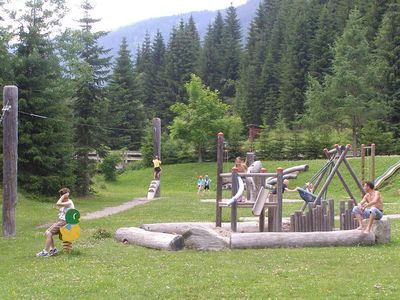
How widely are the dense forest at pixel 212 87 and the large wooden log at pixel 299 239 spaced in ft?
62.3

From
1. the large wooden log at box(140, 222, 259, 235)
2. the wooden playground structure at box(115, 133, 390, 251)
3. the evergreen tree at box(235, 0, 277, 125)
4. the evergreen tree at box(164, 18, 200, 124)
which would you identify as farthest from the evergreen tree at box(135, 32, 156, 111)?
the wooden playground structure at box(115, 133, 390, 251)

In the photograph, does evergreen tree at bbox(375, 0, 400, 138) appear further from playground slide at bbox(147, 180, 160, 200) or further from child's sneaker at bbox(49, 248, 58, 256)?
child's sneaker at bbox(49, 248, 58, 256)

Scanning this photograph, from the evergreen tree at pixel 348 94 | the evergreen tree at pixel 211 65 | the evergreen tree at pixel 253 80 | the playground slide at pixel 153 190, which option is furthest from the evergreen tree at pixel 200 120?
the evergreen tree at pixel 211 65

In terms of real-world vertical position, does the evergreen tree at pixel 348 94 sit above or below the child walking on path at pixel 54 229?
above

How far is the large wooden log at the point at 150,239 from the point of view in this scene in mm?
14055

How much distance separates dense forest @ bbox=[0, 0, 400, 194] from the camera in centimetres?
3150

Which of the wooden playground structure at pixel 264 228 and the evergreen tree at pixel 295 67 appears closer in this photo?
the wooden playground structure at pixel 264 228

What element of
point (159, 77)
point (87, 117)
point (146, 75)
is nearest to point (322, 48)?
point (159, 77)

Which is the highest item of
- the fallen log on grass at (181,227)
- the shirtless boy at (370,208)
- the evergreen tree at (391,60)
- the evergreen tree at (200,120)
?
the evergreen tree at (391,60)

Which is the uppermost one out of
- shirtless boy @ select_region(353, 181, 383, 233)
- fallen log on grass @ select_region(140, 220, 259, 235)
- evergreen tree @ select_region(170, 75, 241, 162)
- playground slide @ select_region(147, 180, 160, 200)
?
evergreen tree @ select_region(170, 75, 241, 162)

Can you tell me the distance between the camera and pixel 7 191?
683 inches

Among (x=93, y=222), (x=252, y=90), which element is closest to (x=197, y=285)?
(x=93, y=222)

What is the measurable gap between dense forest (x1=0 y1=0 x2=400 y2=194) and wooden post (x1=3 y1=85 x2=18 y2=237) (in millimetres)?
12867

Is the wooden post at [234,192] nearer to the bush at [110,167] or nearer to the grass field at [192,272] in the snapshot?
the grass field at [192,272]
